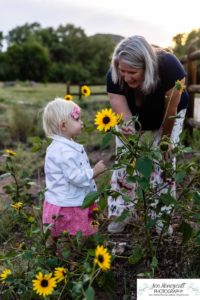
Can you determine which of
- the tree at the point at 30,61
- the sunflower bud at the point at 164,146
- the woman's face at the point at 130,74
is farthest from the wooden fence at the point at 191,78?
the tree at the point at 30,61

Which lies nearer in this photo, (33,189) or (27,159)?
(33,189)

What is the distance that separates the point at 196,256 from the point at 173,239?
19cm

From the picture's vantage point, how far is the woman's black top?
3.16 meters

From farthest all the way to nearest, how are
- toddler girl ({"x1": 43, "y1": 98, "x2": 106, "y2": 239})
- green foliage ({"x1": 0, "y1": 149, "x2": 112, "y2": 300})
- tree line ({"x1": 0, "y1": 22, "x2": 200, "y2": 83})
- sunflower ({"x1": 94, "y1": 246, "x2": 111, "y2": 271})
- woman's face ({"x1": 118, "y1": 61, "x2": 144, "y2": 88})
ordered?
tree line ({"x1": 0, "y1": 22, "x2": 200, "y2": 83})
woman's face ({"x1": 118, "y1": 61, "x2": 144, "y2": 88})
toddler girl ({"x1": 43, "y1": 98, "x2": 106, "y2": 239})
green foliage ({"x1": 0, "y1": 149, "x2": 112, "y2": 300})
sunflower ({"x1": 94, "y1": 246, "x2": 111, "y2": 271})

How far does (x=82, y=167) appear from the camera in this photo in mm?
2951

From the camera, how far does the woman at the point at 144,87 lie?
2.98 metres

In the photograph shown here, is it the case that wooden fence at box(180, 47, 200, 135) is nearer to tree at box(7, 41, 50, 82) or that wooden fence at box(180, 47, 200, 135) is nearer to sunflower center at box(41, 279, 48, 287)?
sunflower center at box(41, 279, 48, 287)

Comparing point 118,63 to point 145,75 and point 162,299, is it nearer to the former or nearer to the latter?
point 145,75

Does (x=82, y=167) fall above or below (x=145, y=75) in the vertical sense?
below

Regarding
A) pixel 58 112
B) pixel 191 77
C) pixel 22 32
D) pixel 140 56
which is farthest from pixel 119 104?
pixel 22 32

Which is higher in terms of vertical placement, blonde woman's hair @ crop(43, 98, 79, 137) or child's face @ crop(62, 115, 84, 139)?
blonde woman's hair @ crop(43, 98, 79, 137)

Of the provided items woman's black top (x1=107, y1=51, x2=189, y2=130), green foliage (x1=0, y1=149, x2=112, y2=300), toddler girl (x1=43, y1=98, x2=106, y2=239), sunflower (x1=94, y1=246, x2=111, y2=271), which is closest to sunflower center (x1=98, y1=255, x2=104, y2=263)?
sunflower (x1=94, y1=246, x2=111, y2=271)

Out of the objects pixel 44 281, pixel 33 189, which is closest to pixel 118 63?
pixel 44 281

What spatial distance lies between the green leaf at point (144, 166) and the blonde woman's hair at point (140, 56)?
1.00 metres
